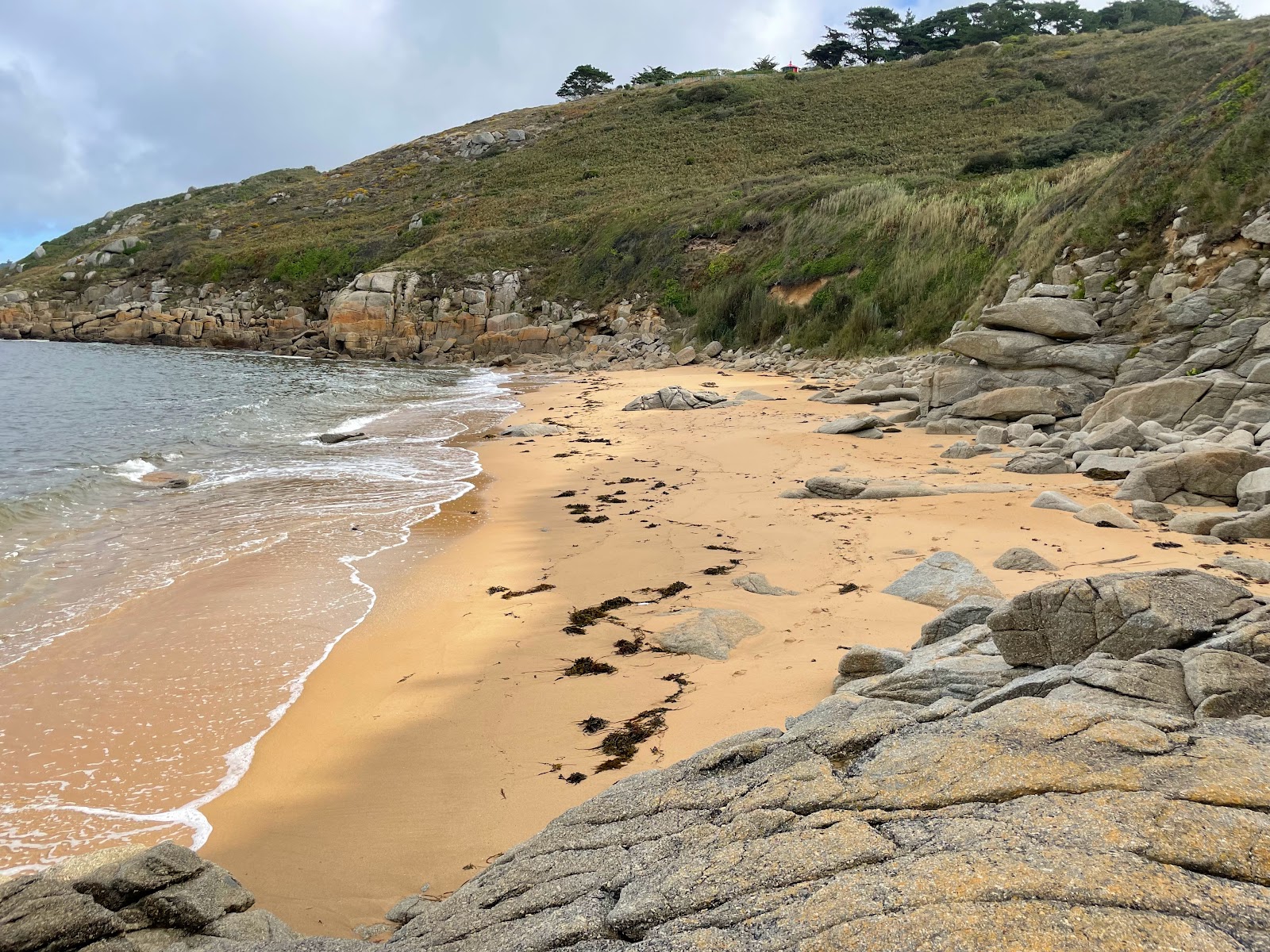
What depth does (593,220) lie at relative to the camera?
45812 mm


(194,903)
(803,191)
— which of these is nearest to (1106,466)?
(194,903)

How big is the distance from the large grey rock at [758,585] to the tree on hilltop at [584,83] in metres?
86.3

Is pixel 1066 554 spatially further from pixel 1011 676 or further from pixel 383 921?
pixel 383 921

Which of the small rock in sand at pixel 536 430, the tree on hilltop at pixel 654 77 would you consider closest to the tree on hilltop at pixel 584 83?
the tree on hilltop at pixel 654 77

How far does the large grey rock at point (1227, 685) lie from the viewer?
294cm

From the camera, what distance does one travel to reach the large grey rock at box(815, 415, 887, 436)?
14.5 meters

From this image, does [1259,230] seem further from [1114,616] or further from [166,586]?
[166,586]

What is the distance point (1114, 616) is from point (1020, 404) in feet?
35.3

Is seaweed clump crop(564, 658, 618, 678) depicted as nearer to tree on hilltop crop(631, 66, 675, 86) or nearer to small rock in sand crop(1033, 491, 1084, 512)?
small rock in sand crop(1033, 491, 1084, 512)

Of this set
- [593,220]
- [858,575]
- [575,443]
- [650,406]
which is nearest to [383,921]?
[858,575]

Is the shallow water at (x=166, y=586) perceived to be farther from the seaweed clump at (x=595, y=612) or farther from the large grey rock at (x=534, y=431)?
the seaweed clump at (x=595, y=612)

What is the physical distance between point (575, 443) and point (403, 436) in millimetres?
4565

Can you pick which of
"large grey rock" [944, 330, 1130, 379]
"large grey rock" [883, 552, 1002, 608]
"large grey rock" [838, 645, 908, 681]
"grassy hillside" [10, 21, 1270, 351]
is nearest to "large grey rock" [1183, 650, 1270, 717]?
"large grey rock" [838, 645, 908, 681]

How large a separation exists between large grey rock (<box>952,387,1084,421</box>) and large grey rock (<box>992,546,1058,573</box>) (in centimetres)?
753
